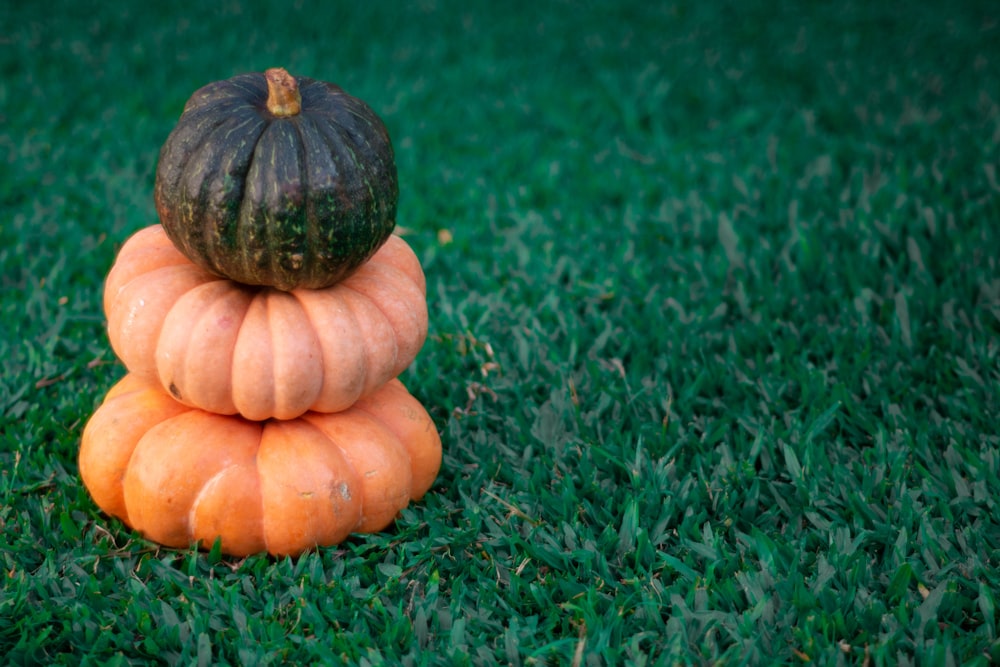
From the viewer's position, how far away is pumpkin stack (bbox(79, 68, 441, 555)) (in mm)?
2516

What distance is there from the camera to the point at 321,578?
2.70 metres

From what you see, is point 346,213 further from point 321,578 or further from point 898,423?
point 898,423

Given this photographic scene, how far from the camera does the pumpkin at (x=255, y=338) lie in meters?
2.58

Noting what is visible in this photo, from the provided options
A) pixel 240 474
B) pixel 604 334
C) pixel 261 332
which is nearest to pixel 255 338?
pixel 261 332

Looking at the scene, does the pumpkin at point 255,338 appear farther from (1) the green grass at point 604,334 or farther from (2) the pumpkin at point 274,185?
(1) the green grass at point 604,334

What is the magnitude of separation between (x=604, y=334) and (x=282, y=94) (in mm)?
1805

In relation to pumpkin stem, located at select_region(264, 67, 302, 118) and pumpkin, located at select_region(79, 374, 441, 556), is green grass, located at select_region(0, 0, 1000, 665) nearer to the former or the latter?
pumpkin, located at select_region(79, 374, 441, 556)

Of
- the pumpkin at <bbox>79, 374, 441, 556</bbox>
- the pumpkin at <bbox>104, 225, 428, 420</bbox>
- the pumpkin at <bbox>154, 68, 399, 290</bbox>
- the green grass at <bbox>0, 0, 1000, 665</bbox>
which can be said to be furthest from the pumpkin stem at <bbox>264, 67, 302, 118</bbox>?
the green grass at <bbox>0, 0, 1000, 665</bbox>

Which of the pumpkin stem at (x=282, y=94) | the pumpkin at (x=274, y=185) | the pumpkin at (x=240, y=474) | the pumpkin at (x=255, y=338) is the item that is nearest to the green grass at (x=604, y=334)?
the pumpkin at (x=240, y=474)

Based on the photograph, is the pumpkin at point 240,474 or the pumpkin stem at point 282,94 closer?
the pumpkin stem at point 282,94

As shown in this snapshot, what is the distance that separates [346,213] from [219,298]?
0.42m

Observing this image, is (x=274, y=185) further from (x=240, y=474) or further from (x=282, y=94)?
(x=240, y=474)

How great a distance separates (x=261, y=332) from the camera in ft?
8.52

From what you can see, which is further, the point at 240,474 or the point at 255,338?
the point at 240,474
